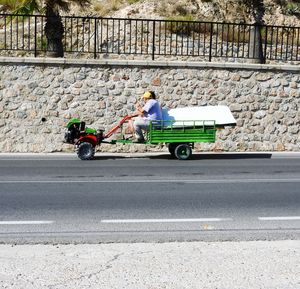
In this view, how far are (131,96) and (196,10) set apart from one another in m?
11.1

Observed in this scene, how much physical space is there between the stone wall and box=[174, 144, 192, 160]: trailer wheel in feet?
7.23

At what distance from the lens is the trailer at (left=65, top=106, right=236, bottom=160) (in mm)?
15023

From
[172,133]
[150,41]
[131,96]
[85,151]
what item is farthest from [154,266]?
[150,41]

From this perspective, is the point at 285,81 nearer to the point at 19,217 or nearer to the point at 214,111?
the point at 214,111

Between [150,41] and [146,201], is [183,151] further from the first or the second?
[150,41]

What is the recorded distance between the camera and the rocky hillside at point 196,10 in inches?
1027

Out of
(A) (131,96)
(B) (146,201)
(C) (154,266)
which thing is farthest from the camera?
(A) (131,96)

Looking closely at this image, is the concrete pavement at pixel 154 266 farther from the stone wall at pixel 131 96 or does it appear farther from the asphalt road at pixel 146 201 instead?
the stone wall at pixel 131 96

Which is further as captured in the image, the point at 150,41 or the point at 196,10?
the point at 196,10

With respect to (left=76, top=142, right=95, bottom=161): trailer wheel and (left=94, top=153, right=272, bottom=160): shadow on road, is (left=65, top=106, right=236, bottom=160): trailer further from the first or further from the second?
(left=94, top=153, right=272, bottom=160): shadow on road

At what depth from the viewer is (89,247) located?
6.62 metres

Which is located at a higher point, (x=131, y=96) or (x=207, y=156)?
(x=131, y=96)

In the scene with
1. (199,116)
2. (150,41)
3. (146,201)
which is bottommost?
(146,201)

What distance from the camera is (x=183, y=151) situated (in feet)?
50.3
